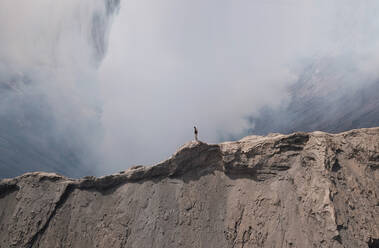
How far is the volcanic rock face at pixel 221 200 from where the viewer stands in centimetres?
1816

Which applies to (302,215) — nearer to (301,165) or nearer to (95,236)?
(301,165)

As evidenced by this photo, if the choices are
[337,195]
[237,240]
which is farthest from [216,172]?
[337,195]

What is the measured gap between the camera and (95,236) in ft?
74.7

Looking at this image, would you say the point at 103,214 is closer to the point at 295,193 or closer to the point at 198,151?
the point at 198,151

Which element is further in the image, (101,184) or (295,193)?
(101,184)

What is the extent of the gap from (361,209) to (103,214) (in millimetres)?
19331

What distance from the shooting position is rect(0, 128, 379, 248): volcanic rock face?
18156mm

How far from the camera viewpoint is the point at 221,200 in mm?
22609

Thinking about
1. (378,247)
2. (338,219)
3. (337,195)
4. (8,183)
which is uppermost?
(8,183)

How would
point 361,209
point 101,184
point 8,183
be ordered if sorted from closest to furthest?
point 361,209 < point 101,184 < point 8,183

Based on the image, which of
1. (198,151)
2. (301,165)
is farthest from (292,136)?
(198,151)

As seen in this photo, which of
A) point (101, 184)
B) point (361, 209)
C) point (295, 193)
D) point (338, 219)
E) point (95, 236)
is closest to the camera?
point (338, 219)

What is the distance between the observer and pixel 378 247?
17734 mm

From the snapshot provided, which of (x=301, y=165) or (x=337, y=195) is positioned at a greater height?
(x=301, y=165)
